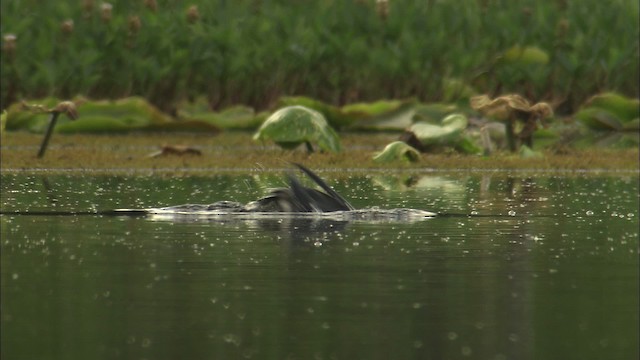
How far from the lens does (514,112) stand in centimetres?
2194

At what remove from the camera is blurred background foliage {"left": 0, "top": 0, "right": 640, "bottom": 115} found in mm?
27078

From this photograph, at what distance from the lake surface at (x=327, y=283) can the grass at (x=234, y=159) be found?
12.9 ft

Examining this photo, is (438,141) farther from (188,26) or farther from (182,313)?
(182,313)

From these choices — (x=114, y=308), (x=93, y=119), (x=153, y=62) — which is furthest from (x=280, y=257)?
(x=153, y=62)

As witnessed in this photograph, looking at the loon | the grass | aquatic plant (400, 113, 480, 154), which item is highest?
aquatic plant (400, 113, 480, 154)

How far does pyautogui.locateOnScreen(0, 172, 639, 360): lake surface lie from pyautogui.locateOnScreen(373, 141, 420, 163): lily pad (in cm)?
461

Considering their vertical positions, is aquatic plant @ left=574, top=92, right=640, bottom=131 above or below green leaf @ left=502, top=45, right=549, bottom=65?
below

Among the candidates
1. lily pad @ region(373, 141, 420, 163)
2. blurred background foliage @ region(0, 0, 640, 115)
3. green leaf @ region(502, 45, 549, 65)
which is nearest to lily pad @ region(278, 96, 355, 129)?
blurred background foliage @ region(0, 0, 640, 115)

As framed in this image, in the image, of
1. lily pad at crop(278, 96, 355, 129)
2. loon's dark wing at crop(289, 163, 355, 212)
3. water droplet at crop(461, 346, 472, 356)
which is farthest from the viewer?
lily pad at crop(278, 96, 355, 129)

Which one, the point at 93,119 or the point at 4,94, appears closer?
the point at 93,119

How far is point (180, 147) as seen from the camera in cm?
2197

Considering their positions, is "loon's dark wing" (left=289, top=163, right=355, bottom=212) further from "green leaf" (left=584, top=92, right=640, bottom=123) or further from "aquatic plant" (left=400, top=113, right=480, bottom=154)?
"green leaf" (left=584, top=92, right=640, bottom=123)

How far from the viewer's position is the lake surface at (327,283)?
8016 millimetres

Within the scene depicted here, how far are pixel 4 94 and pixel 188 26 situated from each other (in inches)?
113
